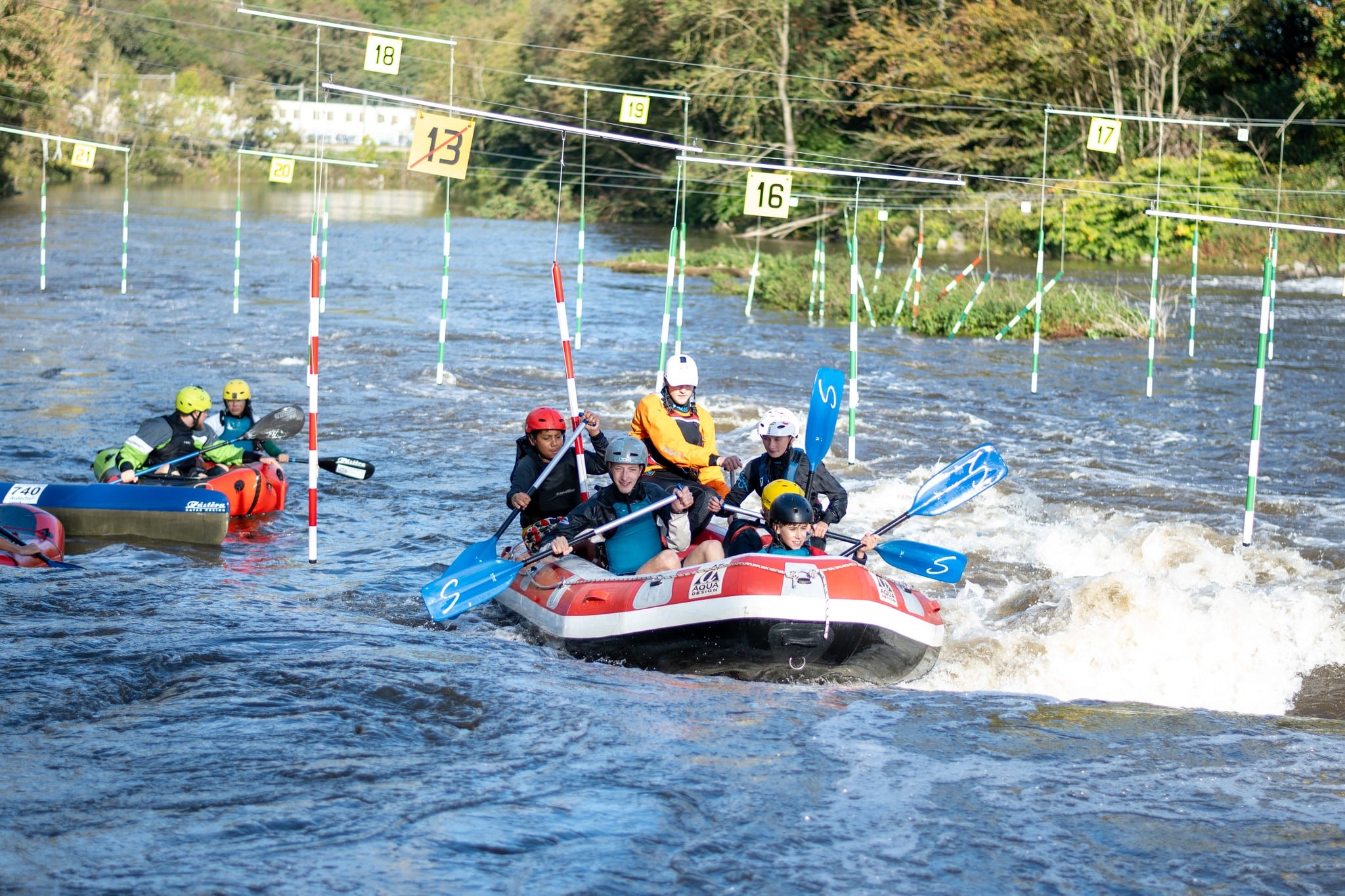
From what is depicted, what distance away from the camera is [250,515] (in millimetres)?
11422

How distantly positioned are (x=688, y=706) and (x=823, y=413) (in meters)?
2.90

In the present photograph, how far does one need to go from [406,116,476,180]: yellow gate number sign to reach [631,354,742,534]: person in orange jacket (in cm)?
477

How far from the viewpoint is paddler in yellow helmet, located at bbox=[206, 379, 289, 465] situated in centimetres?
1140

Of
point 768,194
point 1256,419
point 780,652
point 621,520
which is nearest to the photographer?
point 780,652

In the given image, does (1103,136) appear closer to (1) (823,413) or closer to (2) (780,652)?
(1) (823,413)

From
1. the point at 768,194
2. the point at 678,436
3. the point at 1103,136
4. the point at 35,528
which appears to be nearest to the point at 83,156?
the point at 768,194

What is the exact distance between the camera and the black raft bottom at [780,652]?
22.1 feet

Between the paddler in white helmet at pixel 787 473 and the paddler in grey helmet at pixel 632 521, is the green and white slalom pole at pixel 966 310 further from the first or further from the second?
the paddler in grey helmet at pixel 632 521

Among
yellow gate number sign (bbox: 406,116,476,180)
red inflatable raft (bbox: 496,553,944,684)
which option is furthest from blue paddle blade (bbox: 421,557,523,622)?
yellow gate number sign (bbox: 406,116,476,180)

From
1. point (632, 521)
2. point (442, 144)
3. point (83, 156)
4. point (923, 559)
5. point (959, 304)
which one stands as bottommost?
point (923, 559)

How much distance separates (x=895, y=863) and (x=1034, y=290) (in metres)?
20.7

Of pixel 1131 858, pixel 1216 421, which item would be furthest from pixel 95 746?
pixel 1216 421

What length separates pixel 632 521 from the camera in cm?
799

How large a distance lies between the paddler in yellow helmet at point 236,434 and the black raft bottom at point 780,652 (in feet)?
16.9
